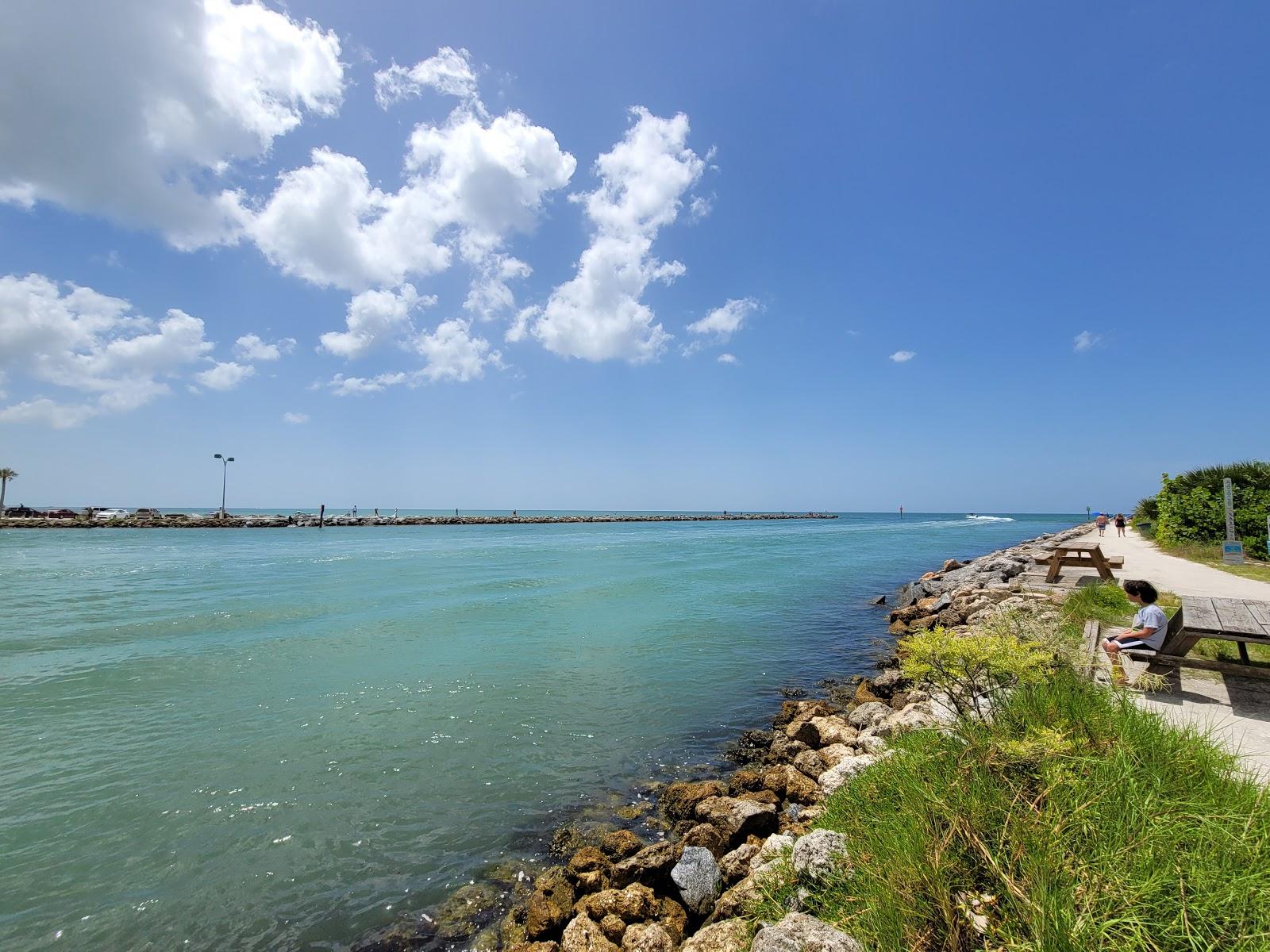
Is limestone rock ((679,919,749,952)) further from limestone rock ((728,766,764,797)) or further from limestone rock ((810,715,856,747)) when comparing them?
limestone rock ((810,715,856,747))

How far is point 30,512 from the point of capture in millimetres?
65812

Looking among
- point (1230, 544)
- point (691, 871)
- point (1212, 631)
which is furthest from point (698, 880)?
point (1230, 544)

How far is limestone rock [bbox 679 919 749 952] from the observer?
3.51 meters

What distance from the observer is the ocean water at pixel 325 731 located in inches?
189

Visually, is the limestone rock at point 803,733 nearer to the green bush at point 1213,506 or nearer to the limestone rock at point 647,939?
the limestone rock at point 647,939

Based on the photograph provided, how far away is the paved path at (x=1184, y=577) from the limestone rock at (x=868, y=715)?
16.9ft

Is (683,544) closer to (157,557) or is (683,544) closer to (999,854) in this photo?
(157,557)

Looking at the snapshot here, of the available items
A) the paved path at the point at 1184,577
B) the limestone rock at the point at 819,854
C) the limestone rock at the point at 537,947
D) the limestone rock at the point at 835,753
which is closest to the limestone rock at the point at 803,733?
the limestone rock at the point at 835,753

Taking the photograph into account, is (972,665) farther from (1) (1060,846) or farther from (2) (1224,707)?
(2) (1224,707)

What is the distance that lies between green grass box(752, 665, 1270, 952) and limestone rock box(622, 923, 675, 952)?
68 cm

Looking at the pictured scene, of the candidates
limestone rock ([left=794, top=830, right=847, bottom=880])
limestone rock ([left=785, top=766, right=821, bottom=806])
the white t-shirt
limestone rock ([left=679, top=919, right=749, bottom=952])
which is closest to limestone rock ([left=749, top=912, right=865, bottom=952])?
limestone rock ([left=794, top=830, right=847, bottom=880])

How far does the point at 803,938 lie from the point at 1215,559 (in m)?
23.0

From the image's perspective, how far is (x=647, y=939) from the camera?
3.85 metres

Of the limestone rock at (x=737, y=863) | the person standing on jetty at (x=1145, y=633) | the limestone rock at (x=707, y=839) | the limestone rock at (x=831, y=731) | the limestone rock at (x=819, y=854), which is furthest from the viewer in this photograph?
the limestone rock at (x=831, y=731)
